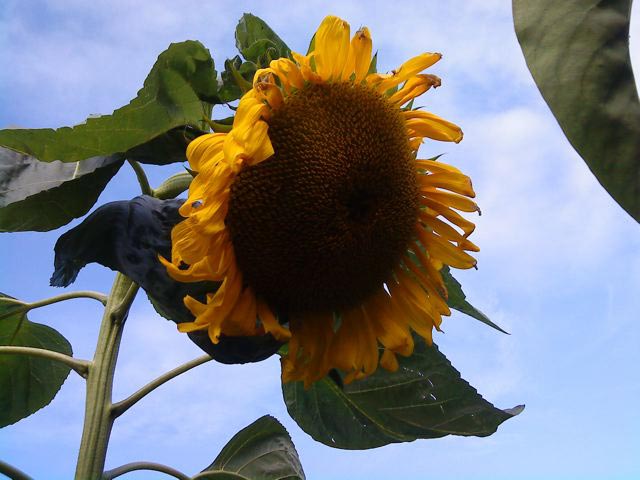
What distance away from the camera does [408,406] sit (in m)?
1.24

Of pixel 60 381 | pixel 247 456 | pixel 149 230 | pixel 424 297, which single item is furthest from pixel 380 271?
pixel 60 381

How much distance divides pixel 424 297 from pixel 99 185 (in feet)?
1.63

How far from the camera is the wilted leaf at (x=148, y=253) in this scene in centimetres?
107

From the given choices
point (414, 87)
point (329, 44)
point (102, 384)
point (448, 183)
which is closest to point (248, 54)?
point (329, 44)

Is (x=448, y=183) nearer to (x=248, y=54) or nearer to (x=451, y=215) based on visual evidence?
(x=451, y=215)

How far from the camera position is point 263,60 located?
3.65ft

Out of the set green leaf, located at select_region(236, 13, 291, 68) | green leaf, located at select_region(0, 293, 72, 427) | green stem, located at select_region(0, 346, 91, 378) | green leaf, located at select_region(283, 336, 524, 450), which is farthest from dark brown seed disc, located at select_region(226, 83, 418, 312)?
green leaf, located at select_region(0, 293, 72, 427)

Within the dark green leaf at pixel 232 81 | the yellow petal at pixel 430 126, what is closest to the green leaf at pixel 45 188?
the dark green leaf at pixel 232 81

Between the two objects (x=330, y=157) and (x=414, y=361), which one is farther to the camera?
(x=414, y=361)

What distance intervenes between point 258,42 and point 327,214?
290 mm

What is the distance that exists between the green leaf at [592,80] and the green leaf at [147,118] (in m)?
0.51

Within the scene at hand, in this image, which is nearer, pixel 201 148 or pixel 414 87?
pixel 201 148

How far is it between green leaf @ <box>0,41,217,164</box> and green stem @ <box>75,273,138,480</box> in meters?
0.36

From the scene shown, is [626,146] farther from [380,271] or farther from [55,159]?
[55,159]
